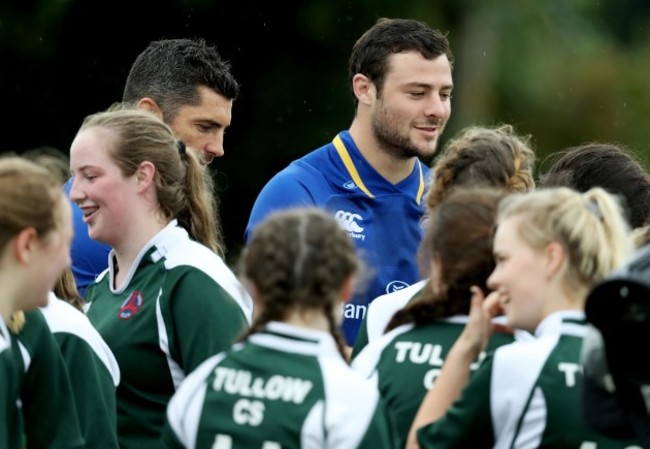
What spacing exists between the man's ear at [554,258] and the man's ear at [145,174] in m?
1.77

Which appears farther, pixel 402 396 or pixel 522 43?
pixel 522 43

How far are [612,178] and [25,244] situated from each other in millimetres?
2483

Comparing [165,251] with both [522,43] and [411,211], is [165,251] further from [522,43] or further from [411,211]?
[522,43]

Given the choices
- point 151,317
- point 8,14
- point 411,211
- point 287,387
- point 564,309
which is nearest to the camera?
point 287,387

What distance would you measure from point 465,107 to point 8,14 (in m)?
4.63

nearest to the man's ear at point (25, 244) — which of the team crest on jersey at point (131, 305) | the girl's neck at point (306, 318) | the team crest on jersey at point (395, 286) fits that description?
the girl's neck at point (306, 318)

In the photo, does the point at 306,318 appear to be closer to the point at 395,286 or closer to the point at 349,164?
the point at 395,286

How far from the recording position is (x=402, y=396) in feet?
16.0

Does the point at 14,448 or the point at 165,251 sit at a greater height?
the point at 165,251

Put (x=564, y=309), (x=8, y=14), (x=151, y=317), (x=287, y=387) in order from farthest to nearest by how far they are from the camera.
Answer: (x=8, y=14) < (x=151, y=317) < (x=564, y=309) < (x=287, y=387)

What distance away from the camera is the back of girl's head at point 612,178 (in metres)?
6.21

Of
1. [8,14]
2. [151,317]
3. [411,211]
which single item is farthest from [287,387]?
[8,14]

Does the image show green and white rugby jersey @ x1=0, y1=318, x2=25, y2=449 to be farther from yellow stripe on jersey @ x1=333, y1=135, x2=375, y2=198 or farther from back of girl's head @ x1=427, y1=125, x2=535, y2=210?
yellow stripe on jersey @ x1=333, y1=135, x2=375, y2=198

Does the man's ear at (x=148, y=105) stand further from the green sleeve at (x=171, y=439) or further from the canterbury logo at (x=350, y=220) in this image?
the green sleeve at (x=171, y=439)
